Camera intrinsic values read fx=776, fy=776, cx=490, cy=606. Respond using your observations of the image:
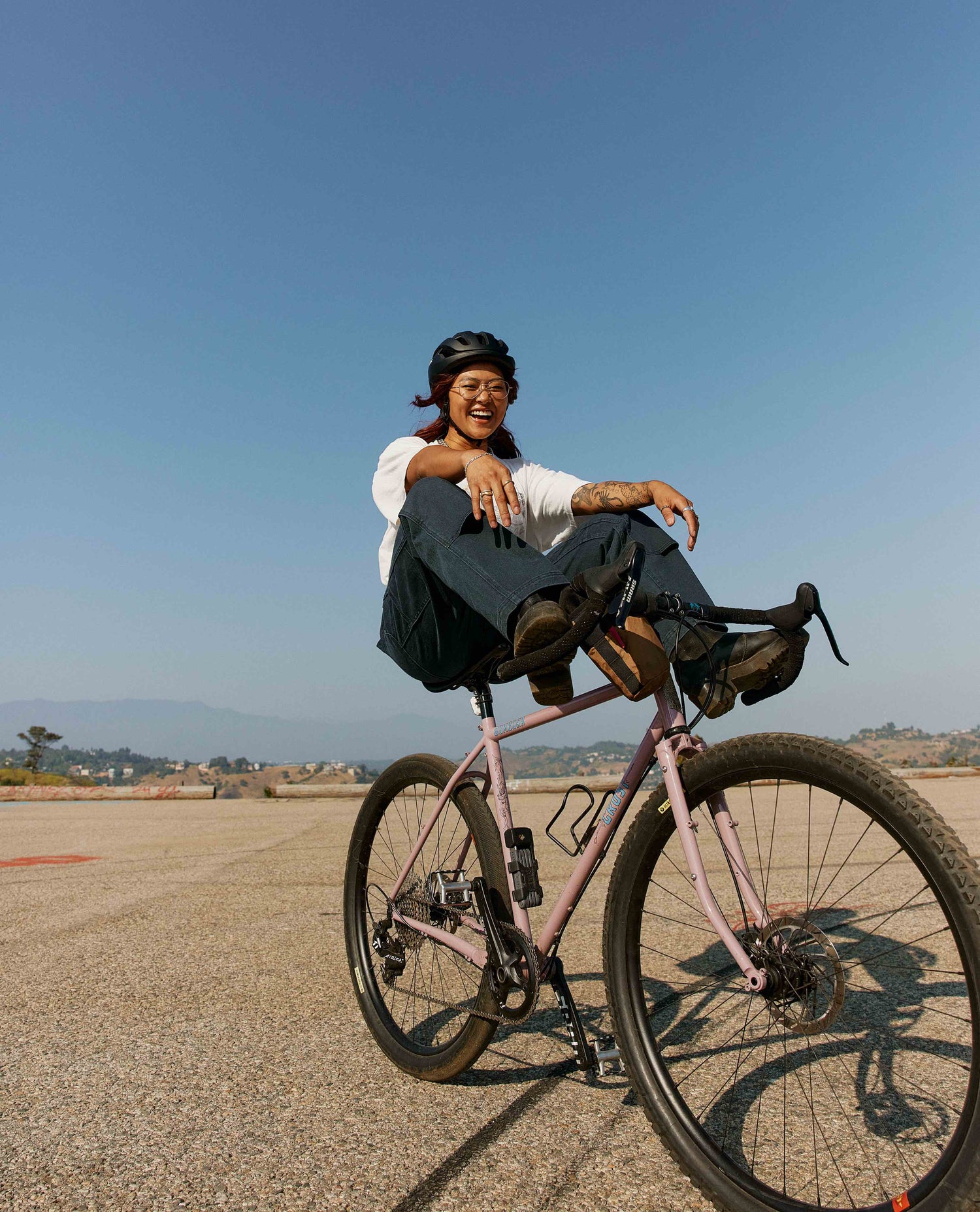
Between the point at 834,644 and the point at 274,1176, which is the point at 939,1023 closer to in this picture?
the point at 834,644

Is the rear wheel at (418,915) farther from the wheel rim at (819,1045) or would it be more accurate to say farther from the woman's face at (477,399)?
the woman's face at (477,399)

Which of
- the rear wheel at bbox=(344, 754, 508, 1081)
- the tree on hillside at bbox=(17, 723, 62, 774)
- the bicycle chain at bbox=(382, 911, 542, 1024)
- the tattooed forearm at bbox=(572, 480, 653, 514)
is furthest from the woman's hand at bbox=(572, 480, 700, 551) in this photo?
the tree on hillside at bbox=(17, 723, 62, 774)

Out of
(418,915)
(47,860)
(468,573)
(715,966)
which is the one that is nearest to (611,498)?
(468,573)

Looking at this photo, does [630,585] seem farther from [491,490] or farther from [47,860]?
[47,860]

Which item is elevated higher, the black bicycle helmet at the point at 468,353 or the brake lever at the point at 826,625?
the black bicycle helmet at the point at 468,353

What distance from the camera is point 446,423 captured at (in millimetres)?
2715

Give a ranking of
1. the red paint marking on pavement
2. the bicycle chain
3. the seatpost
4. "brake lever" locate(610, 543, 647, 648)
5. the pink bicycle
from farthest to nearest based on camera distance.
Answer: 1. the red paint marking on pavement
2. the seatpost
3. the bicycle chain
4. "brake lever" locate(610, 543, 647, 648)
5. the pink bicycle

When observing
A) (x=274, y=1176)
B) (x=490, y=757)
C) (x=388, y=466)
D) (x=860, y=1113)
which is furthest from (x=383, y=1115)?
(x=388, y=466)

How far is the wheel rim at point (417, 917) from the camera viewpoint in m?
2.42

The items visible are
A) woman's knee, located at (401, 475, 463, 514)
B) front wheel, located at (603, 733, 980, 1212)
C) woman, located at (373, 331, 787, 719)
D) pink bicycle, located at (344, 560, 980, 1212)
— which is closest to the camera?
front wheel, located at (603, 733, 980, 1212)

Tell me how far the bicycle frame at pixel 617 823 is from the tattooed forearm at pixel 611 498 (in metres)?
0.63

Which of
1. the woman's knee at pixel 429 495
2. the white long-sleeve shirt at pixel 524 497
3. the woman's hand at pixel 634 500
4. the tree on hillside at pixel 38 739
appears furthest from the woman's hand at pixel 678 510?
the tree on hillside at pixel 38 739

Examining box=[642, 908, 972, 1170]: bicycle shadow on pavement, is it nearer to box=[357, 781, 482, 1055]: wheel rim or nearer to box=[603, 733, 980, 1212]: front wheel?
box=[603, 733, 980, 1212]: front wheel

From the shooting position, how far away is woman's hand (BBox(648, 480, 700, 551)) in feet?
7.02
